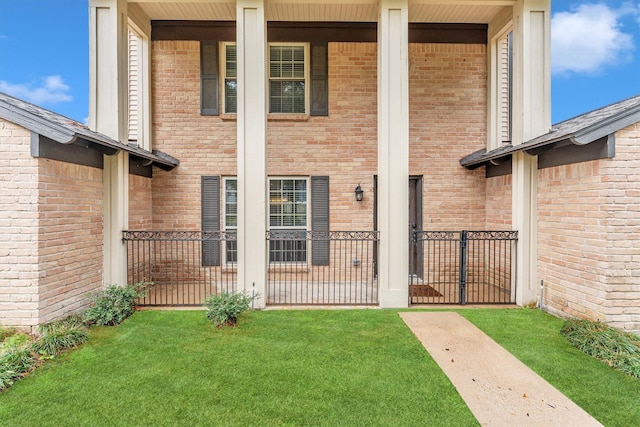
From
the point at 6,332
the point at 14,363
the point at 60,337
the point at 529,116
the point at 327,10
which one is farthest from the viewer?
the point at 327,10

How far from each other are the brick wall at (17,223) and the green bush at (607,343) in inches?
288

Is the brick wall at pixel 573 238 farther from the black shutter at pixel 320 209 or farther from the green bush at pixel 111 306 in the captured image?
the green bush at pixel 111 306

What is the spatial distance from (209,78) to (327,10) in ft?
9.86

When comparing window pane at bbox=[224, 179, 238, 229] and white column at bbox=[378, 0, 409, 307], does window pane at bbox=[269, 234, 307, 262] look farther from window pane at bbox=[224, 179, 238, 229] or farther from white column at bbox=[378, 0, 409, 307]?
white column at bbox=[378, 0, 409, 307]

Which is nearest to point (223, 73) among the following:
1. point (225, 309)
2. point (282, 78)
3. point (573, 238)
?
point (282, 78)

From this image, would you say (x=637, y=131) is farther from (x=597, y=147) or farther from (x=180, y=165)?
(x=180, y=165)

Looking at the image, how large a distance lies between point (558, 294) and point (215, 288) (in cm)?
643

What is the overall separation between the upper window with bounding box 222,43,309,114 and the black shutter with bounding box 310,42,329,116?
0.21 meters

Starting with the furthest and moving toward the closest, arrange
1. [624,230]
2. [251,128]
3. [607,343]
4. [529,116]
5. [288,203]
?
[288,203]
[529,116]
[251,128]
[624,230]
[607,343]

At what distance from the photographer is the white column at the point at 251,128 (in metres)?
5.96

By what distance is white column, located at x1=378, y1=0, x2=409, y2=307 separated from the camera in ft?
19.8

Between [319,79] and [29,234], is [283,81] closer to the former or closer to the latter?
[319,79]

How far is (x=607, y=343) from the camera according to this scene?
4.23 metres

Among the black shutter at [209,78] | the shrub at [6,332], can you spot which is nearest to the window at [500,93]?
the black shutter at [209,78]
